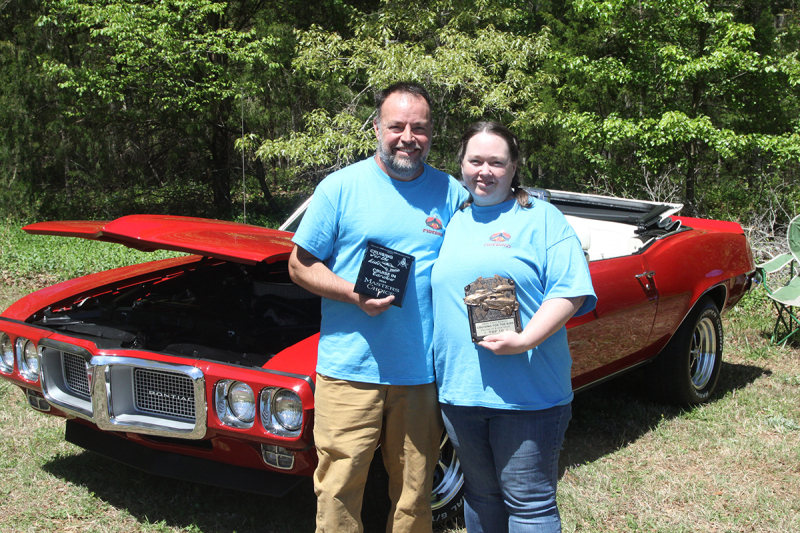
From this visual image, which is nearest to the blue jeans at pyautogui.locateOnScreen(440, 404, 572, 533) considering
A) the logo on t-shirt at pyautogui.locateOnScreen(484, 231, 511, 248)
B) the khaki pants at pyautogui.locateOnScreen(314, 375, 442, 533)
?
the khaki pants at pyautogui.locateOnScreen(314, 375, 442, 533)

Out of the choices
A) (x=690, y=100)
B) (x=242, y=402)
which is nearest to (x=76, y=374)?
(x=242, y=402)

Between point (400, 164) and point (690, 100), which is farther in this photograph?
point (690, 100)

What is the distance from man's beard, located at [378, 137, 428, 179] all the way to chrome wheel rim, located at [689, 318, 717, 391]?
3.07 meters

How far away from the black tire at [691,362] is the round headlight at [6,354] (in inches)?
149

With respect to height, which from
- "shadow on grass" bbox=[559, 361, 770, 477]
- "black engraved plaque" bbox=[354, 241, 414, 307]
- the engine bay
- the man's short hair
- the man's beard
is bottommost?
"shadow on grass" bbox=[559, 361, 770, 477]

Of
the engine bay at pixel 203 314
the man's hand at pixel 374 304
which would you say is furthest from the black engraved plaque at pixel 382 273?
the engine bay at pixel 203 314

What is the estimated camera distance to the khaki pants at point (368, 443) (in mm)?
2188

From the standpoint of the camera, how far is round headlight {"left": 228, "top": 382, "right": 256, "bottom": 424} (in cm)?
255

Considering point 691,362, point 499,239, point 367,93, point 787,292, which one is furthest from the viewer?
point 367,93

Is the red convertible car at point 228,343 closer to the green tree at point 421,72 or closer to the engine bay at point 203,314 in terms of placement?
the engine bay at point 203,314

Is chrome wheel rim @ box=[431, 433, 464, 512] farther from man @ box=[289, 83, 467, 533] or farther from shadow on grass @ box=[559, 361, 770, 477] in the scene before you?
shadow on grass @ box=[559, 361, 770, 477]

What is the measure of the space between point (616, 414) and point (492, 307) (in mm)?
2874

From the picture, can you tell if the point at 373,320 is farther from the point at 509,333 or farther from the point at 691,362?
the point at 691,362

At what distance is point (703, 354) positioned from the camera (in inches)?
182
